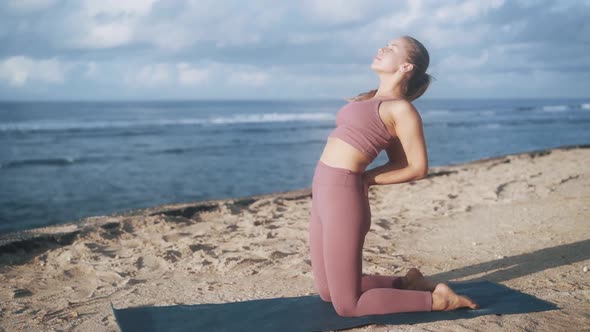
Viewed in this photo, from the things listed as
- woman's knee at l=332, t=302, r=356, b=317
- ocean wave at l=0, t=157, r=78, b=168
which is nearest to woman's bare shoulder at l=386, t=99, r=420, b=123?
woman's knee at l=332, t=302, r=356, b=317

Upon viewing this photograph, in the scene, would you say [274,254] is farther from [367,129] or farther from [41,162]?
[41,162]

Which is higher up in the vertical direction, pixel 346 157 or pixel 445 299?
pixel 346 157

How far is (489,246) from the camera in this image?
5.13m

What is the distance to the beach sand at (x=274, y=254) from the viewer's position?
3781 millimetres

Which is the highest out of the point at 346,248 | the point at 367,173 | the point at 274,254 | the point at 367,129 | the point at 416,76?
the point at 416,76

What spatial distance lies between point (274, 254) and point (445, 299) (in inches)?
82.3

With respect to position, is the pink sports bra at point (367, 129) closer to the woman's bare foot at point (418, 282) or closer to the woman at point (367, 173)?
the woman at point (367, 173)

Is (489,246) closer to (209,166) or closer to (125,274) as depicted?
(125,274)

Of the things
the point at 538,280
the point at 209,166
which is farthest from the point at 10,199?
the point at 538,280

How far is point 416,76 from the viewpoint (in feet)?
10.7

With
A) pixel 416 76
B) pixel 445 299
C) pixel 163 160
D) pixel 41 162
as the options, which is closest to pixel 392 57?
pixel 416 76

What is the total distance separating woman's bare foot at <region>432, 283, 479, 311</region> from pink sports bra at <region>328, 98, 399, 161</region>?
0.99m

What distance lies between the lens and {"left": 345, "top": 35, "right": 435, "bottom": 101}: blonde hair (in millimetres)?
3188

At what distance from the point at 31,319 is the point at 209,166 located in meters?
12.8
